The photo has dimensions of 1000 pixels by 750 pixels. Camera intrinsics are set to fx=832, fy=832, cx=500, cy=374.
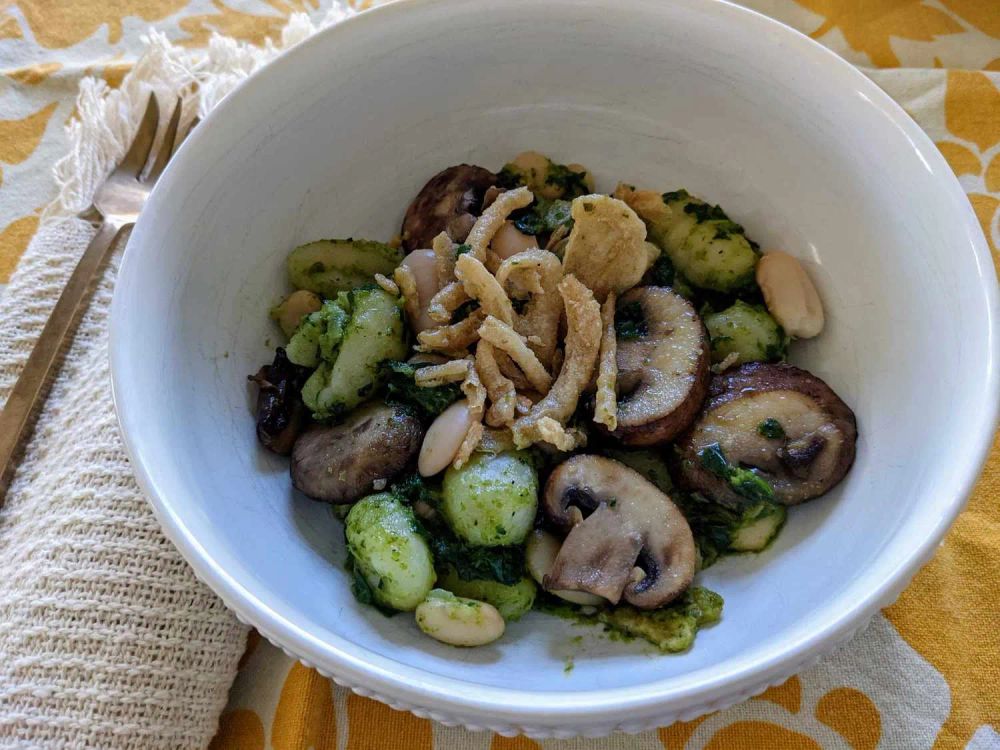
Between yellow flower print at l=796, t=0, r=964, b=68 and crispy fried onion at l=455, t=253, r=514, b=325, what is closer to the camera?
crispy fried onion at l=455, t=253, r=514, b=325

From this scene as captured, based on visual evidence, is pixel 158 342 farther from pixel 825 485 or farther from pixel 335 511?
pixel 825 485

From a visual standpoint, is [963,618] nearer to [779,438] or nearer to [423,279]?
[779,438]

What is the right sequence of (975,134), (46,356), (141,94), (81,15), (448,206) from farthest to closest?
(81,15) < (141,94) < (975,134) < (46,356) < (448,206)

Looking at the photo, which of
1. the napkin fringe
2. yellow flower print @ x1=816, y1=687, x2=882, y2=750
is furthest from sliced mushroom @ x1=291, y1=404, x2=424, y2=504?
the napkin fringe

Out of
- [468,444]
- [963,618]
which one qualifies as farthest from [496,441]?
[963,618]

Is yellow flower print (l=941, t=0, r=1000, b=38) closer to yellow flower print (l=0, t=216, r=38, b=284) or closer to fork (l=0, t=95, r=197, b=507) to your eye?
fork (l=0, t=95, r=197, b=507)

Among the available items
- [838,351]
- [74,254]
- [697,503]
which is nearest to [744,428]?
[697,503]

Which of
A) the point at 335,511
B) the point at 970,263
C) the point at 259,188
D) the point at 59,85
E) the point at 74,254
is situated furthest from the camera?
the point at 59,85
